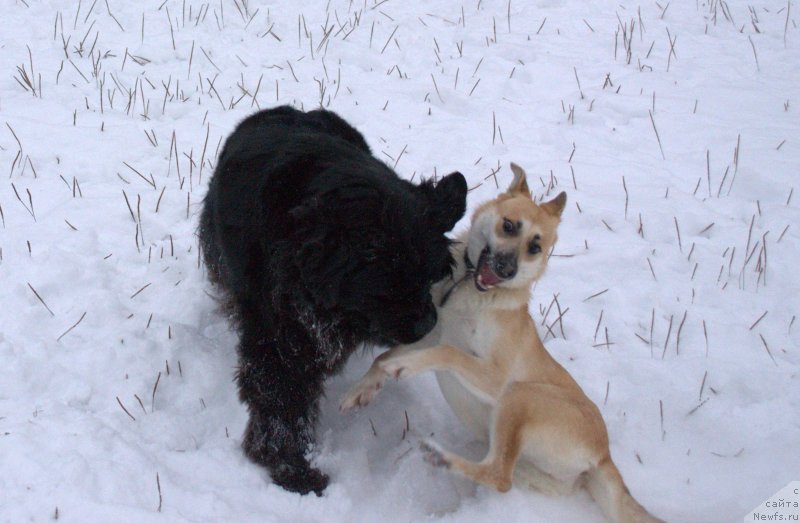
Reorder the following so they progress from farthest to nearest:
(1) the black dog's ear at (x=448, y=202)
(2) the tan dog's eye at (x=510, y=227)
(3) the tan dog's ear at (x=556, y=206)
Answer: (3) the tan dog's ear at (x=556, y=206) → (2) the tan dog's eye at (x=510, y=227) → (1) the black dog's ear at (x=448, y=202)

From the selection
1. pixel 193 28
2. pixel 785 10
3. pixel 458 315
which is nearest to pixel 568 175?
pixel 458 315

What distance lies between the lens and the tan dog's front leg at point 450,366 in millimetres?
3119

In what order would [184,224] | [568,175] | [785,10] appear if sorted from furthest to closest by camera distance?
[785,10], [568,175], [184,224]

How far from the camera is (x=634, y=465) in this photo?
10.9 ft

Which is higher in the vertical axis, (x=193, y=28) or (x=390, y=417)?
(x=193, y=28)

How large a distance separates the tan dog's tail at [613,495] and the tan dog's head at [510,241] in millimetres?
961

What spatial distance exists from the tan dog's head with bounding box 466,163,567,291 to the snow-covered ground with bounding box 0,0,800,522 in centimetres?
64

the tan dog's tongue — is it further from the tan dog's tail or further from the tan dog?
the tan dog's tail

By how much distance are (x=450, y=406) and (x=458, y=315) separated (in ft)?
1.57

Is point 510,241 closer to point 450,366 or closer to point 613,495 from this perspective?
point 450,366

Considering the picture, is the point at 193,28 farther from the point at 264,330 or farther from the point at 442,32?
the point at 264,330

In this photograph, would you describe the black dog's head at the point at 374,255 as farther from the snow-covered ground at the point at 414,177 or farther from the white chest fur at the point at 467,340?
the snow-covered ground at the point at 414,177

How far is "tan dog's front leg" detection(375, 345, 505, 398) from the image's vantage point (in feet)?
10.2

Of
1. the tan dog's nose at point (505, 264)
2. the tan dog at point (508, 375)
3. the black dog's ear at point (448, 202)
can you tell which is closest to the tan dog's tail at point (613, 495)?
the tan dog at point (508, 375)
